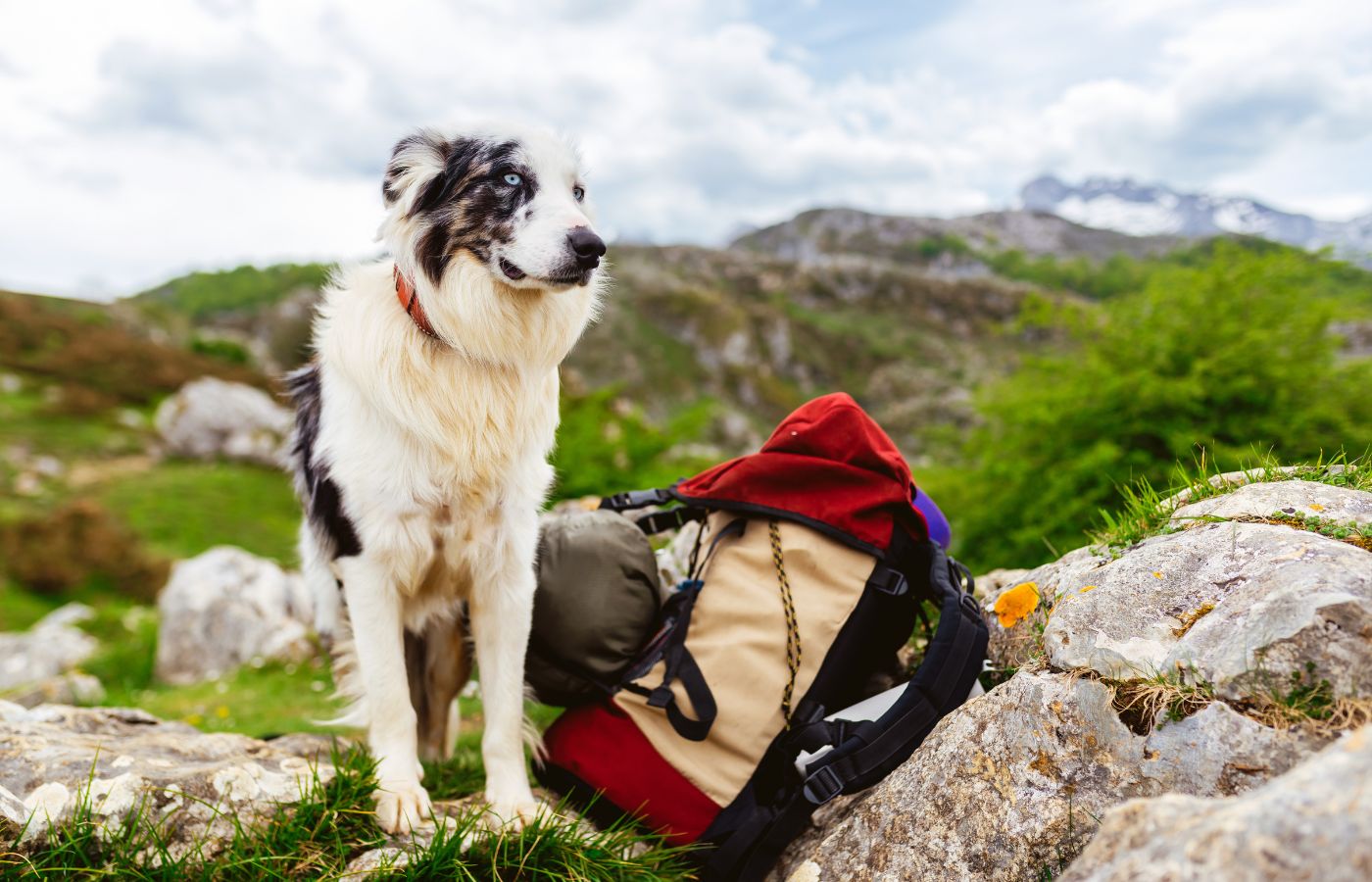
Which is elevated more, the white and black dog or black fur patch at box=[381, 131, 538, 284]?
black fur patch at box=[381, 131, 538, 284]

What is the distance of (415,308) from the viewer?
2.76 m

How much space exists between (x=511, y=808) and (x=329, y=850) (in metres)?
0.65

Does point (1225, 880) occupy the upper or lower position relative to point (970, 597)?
upper

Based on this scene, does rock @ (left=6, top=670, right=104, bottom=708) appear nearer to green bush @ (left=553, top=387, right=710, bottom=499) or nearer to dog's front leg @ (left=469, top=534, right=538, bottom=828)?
green bush @ (left=553, top=387, right=710, bottom=499)

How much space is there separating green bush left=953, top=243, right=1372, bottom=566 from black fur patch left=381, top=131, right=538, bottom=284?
6270 mm

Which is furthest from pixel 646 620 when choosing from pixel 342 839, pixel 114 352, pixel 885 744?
pixel 114 352

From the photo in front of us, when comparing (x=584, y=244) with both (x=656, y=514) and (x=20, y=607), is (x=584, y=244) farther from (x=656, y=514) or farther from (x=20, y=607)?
(x=20, y=607)

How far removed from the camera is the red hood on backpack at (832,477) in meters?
2.91

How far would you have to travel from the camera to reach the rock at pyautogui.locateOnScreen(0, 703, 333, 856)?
240 centimetres

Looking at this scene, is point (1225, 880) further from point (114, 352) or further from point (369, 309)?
point (114, 352)

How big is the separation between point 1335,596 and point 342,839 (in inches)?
118

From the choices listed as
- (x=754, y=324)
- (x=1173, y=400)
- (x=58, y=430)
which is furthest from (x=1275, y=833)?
(x=754, y=324)

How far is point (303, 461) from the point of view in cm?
318

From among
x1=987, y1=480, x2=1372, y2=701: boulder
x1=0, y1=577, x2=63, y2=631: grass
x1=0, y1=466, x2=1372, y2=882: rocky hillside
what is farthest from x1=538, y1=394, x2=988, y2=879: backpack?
x1=0, y1=577, x2=63, y2=631: grass
